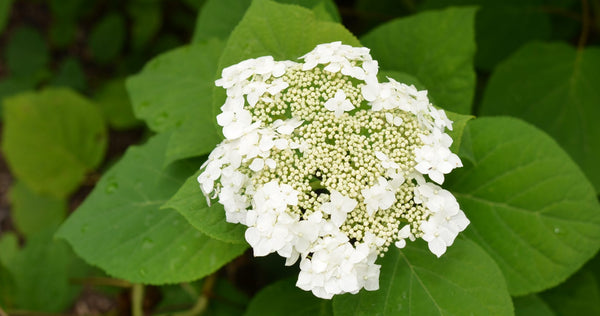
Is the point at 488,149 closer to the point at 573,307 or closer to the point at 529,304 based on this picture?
the point at 529,304

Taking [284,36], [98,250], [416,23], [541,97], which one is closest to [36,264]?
[98,250]

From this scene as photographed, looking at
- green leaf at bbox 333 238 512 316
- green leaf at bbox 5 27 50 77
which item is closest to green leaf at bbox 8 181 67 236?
green leaf at bbox 5 27 50 77

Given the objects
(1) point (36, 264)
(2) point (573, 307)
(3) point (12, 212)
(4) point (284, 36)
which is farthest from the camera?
(3) point (12, 212)

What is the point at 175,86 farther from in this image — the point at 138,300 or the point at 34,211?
the point at 34,211

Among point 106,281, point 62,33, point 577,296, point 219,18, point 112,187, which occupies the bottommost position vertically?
point 106,281

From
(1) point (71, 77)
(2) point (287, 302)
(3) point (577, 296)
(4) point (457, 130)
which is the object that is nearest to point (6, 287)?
(2) point (287, 302)

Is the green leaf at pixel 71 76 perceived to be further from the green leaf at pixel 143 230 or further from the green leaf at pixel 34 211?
the green leaf at pixel 143 230

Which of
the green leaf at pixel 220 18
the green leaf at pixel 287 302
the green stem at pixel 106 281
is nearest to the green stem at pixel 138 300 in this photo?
the green stem at pixel 106 281

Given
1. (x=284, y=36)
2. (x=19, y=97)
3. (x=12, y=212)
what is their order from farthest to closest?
(x=12, y=212) → (x=19, y=97) → (x=284, y=36)
